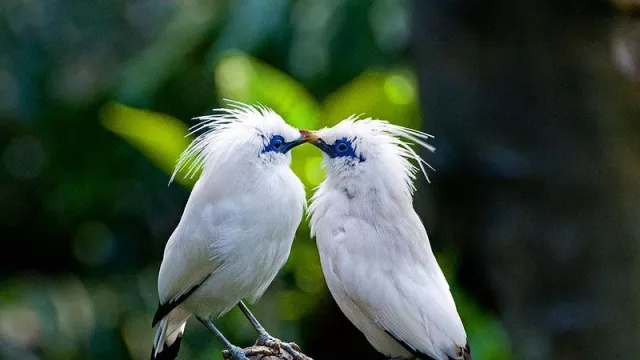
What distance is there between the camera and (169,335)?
12.0ft

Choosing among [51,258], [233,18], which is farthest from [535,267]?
[51,258]

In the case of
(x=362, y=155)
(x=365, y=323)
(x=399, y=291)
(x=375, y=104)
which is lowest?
(x=365, y=323)

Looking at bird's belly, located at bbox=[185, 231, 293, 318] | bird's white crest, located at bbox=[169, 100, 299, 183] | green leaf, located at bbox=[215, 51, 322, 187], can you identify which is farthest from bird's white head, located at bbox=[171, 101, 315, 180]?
green leaf, located at bbox=[215, 51, 322, 187]

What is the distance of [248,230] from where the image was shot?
3.16m

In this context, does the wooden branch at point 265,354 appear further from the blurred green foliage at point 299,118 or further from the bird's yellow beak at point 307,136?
the blurred green foliage at point 299,118

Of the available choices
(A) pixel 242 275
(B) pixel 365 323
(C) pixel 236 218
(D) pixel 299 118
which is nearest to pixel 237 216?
(C) pixel 236 218

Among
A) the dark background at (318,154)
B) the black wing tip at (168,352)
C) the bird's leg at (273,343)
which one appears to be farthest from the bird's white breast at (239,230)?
the dark background at (318,154)

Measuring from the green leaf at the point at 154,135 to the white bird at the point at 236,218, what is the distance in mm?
2471

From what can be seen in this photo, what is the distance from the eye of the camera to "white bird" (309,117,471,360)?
10.5 ft

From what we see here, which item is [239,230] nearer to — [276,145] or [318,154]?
[276,145]

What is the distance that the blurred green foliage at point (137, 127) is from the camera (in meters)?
5.87

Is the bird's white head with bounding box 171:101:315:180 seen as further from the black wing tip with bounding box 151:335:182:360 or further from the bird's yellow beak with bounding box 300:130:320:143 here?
the black wing tip with bounding box 151:335:182:360

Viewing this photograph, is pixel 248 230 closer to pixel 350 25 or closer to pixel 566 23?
pixel 566 23

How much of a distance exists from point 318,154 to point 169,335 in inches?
91.6
